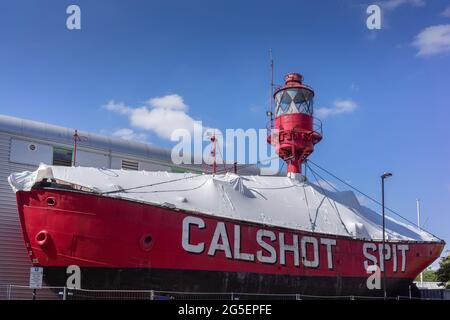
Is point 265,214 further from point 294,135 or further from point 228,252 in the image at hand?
point 294,135

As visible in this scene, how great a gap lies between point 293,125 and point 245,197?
7.99m

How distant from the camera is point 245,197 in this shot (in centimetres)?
2581

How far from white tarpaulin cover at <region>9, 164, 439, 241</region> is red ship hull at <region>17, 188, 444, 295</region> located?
0.57 m

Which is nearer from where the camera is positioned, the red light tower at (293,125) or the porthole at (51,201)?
the porthole at (51,201)

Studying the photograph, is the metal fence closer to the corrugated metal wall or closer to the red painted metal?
the corrugated metal wall

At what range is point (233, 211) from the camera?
24.1 meters

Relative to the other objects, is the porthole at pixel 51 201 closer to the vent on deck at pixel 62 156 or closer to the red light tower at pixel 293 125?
the vent on deck at pixel 62 156

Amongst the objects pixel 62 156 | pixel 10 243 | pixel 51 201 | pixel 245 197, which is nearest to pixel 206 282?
pixel 245 197

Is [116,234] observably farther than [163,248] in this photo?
No

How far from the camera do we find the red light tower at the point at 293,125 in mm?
31734

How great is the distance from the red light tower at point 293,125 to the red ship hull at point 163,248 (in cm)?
691

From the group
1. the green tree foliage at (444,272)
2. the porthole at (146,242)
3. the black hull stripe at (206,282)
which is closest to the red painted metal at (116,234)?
the porthole at (146,242)

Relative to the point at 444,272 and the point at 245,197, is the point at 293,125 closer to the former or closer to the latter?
the point at 245,197
